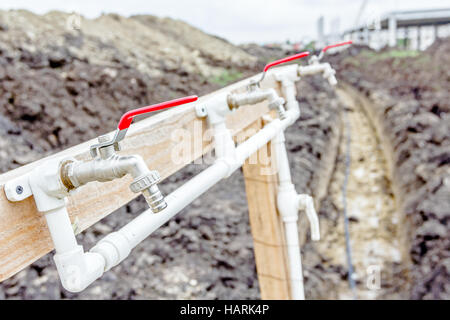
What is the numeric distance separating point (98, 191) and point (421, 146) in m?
4.64

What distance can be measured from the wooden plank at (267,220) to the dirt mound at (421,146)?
1711mm

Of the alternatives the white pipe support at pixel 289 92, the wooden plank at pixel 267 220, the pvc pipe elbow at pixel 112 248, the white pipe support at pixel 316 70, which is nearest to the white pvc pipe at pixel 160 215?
the pvc pipe elbow at pixel 112 248

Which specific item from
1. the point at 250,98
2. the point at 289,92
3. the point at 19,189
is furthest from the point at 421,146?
the point at 19,189

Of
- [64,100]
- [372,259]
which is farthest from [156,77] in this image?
[372,259]

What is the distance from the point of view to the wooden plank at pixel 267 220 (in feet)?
4.44

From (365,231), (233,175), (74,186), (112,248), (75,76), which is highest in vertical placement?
(75,76)

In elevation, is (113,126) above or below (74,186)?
below

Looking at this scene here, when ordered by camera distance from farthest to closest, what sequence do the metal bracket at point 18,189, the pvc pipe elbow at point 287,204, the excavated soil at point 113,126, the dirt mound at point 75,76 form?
the dirt mound at point 75,76, the excavated soil at point 113,126, the pvc pipe elbow at point 287,204, the metal bracket at point 18,189

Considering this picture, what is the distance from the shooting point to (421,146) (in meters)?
4.51

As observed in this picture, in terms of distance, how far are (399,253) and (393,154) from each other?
6.18ft

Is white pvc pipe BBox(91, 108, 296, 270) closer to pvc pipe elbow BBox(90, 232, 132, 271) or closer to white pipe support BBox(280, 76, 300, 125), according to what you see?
pvc pipe elbow BBox(90, 232, 132, 271)

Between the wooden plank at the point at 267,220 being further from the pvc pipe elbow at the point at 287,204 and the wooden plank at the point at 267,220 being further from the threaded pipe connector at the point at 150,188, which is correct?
the threaded pipe connector at the point at 150,188

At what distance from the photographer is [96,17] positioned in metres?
7.02

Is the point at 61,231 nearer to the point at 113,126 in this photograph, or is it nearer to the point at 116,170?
the point at 116,170
